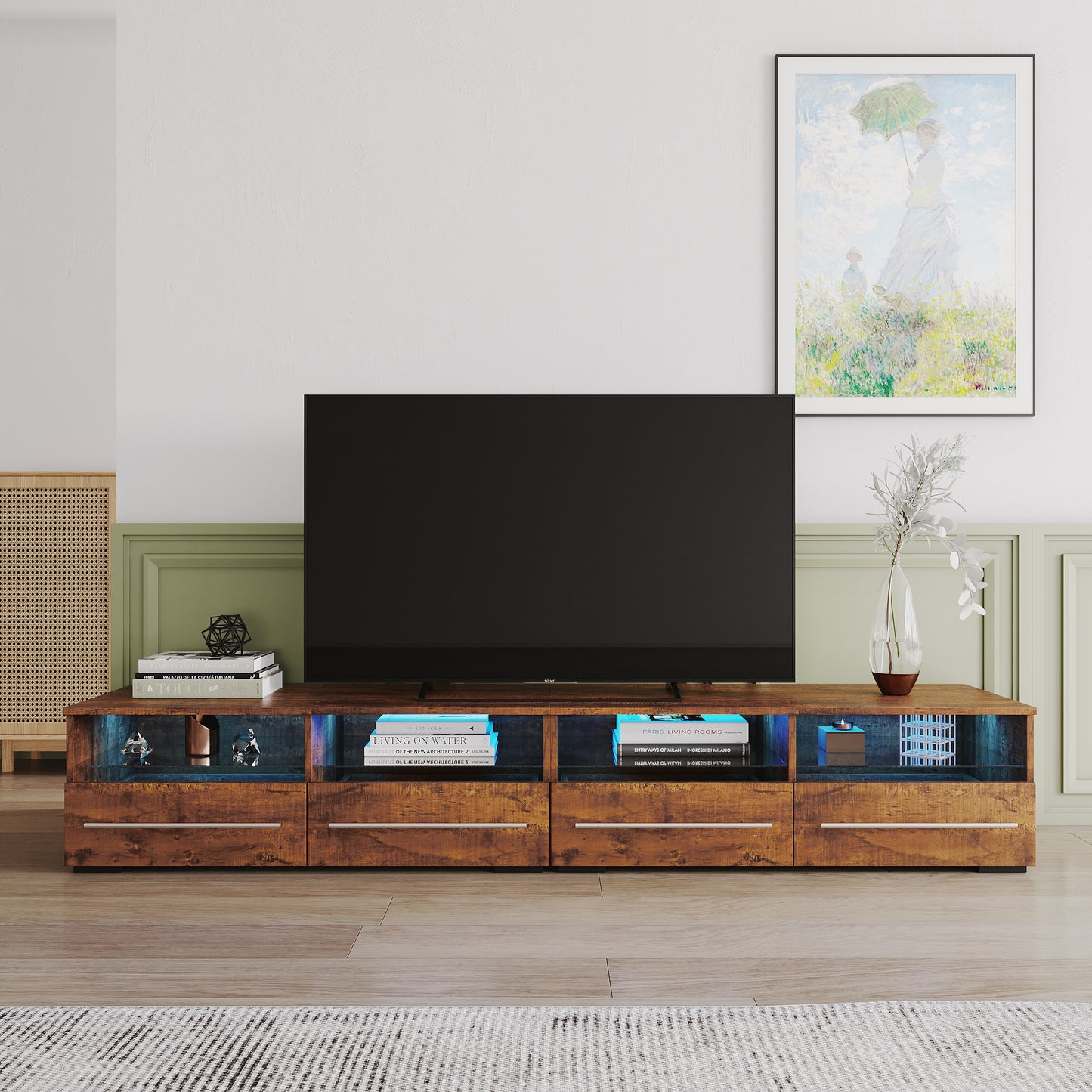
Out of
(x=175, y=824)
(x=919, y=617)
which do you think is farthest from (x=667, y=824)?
(x=175, y=824)

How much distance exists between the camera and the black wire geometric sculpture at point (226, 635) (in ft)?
8.92

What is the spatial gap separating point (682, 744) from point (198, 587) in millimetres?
1561

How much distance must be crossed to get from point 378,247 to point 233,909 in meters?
1.92

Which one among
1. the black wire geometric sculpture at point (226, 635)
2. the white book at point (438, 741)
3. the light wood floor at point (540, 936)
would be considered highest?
the black wire geometric sculpture at point (226, 635)

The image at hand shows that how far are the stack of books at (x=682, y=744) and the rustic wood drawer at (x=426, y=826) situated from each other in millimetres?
270

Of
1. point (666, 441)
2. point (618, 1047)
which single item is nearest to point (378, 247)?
point (666, 441)

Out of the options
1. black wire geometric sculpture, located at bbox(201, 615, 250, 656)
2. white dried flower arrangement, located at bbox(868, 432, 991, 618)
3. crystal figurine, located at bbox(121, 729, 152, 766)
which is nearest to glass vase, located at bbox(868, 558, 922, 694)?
white dried flower arrangement, located at bbox(868, 432, 991, 618)

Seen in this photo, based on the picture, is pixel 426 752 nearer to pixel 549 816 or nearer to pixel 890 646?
pixel 549 816

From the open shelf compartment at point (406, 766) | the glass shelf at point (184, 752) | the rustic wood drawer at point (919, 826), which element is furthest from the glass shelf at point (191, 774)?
the rustic wood drawer at point (919, 826)

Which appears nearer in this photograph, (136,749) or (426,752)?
(426,752)

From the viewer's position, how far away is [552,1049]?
151 centimetres

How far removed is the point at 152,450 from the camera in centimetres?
287

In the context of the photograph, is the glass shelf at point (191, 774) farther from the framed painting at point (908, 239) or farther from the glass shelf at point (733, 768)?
the framed painting at point (908, 239)

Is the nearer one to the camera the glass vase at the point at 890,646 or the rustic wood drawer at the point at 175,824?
the rustic wood drawer at the point at 175,824
